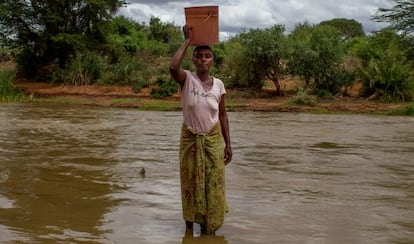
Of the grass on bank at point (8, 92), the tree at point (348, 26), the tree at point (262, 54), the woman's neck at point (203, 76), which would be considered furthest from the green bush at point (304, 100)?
the tree at point (348, 26)

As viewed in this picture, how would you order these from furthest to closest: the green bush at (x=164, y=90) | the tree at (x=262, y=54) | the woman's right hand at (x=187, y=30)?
the green bush at (x=164, y=90) → the tree at (x=262, y=54) → the woman's right hand at (x=187, y=30)

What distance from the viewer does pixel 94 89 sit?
2967 centimetres

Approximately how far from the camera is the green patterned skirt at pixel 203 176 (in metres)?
5.21

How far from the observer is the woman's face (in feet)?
17.2

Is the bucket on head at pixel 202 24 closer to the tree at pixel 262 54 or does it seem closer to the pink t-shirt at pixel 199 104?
the pink t-shirt at pixel 199 104

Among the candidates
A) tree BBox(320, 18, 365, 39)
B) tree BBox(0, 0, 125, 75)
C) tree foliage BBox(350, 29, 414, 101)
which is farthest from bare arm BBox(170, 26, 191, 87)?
tree BBox(320, 18, 365, 39)

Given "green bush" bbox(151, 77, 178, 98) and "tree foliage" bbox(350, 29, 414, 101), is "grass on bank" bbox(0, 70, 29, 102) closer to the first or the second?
"green bush" bbox(151, 77, 178, 98)

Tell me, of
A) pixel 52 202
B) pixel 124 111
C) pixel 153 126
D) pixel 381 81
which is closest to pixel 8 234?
pixel 52 202

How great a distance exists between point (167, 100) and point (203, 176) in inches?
853

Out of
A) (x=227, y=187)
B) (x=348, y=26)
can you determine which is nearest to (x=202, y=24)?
(x=227, y=187)

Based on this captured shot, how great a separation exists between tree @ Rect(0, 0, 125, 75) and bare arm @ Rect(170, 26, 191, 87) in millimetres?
27311

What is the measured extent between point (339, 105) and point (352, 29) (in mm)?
29136

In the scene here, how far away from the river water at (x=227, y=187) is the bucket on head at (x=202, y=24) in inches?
70.7

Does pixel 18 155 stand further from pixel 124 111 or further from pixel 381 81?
pixel 381 81
